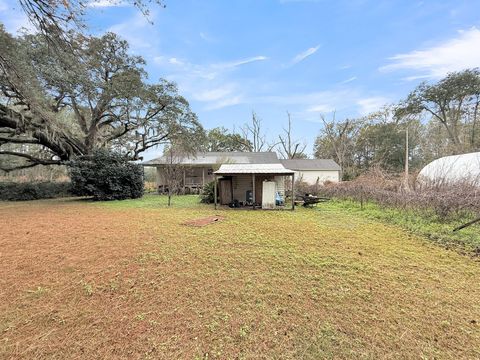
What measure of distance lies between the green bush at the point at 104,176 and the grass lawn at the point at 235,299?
960cm

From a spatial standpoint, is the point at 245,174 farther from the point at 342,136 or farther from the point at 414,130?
the point at 414,130

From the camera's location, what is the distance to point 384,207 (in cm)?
975

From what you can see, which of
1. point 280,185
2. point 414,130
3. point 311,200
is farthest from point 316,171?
point 311,200

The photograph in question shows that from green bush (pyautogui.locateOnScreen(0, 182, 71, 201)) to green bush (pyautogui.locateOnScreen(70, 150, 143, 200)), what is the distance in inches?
102

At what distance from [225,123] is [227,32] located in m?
26.3

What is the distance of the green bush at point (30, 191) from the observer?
49.2 feet

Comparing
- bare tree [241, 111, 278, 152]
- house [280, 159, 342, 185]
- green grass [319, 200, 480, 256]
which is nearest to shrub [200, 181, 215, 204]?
green grass [319, 200, 480, 256]

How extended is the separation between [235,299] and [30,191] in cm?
1855

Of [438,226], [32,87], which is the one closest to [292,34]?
[438,226]

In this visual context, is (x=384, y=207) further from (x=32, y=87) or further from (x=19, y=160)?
(x=19, y=160)

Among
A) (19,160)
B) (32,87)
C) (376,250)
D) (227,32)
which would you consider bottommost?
(376,250)

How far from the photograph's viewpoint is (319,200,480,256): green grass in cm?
511

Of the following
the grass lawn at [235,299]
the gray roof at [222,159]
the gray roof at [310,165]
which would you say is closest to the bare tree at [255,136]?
the gray roof at [310,165]

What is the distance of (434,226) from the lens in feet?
21.7
